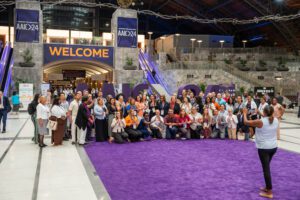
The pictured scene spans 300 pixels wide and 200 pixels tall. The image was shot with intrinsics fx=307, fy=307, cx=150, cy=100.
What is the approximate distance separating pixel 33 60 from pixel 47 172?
2022 centimetres

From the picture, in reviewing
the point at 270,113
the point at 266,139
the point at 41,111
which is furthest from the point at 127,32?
the point at 266,139

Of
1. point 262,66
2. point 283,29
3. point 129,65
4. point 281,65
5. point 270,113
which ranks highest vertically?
point 283,29

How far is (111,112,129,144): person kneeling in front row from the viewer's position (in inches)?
388

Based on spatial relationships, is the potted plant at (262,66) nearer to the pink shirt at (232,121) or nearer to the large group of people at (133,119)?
the large group of people at (133,119)

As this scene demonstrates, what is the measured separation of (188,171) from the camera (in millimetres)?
6645

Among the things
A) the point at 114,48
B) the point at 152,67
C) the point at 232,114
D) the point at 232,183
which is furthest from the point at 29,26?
the point at 232,183

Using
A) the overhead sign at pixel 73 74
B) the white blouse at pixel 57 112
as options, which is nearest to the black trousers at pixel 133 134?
the white blouse at pixel 57 112

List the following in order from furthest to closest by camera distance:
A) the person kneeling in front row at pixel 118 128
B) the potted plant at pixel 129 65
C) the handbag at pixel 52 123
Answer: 1. the potted plant at pixel 129 65
2. the person kneeling in front row at pixel 118 128
3. the handbag at pixel 52 123

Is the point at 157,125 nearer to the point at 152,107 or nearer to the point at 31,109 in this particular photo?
the point at 152,107

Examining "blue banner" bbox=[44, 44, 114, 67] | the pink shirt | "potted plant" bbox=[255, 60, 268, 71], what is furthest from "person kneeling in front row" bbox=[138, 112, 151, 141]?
"potted plant" bbox=[255, 60, 268, 71]

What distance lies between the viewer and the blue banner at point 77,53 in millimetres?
25625

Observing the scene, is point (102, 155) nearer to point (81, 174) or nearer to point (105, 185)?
point (81, 174)

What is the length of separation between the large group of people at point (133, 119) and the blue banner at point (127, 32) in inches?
645

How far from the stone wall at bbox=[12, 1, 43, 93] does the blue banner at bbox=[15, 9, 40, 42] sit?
1.08ft
